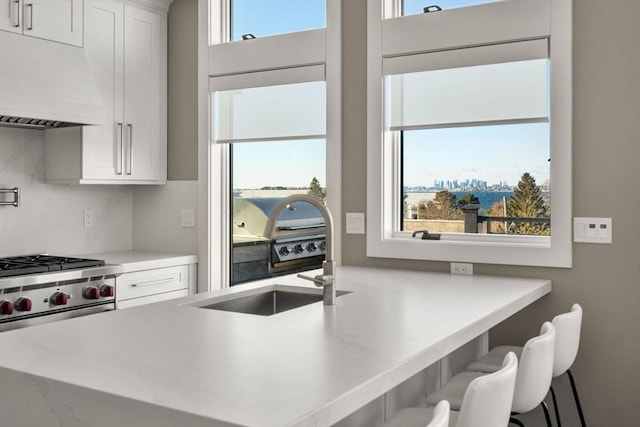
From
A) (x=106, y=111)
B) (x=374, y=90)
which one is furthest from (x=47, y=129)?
(x=374, y=90)

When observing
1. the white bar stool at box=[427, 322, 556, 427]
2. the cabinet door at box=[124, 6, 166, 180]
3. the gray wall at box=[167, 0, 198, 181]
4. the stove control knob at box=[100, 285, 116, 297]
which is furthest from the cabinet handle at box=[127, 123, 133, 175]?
the white bar stool at box=[427, 322, 556, 427]

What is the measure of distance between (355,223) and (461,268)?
610 mm

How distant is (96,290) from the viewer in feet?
10.5

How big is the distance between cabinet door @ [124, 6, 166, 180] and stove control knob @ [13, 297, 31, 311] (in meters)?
1.11

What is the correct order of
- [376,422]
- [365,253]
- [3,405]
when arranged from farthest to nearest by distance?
[365,253]
[376,422]
[3,405]

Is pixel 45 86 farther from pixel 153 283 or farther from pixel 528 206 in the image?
pixel 528 206

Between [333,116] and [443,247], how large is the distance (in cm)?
90

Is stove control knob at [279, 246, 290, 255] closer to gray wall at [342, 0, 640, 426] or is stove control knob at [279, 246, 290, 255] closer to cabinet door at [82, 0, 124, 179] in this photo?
cabinet door at [82, 0, 124, 179]

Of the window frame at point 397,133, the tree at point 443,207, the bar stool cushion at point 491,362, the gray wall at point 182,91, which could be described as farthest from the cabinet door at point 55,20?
the bar stool cushion at point 491,362

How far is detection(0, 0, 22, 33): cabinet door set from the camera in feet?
10.1

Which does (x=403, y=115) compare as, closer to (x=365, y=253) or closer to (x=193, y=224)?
(x=365, y=253)

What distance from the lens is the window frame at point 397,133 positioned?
2883 millimetres

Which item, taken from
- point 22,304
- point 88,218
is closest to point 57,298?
point 22,304

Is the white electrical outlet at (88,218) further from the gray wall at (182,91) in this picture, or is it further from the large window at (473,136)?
the large window at (473,136)
